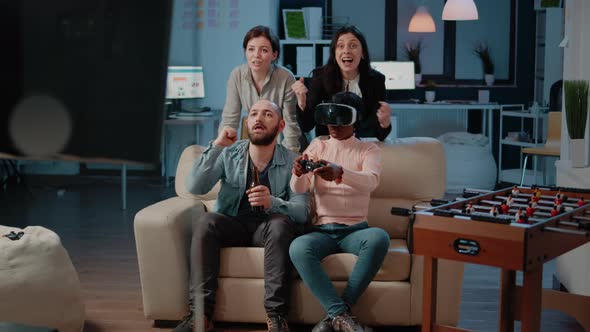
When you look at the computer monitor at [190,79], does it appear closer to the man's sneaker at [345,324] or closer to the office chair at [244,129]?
the man's sneaker at [345,324]

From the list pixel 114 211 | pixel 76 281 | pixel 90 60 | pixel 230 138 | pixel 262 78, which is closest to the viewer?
pixel 90 60

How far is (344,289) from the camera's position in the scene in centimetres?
295

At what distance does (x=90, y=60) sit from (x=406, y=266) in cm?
264

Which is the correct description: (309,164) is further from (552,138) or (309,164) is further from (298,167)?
(552,138)

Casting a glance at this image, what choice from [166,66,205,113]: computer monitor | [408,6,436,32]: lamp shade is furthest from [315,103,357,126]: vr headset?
[408,6,436,32]: lamp shade

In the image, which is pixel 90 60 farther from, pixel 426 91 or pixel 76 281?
pixel 426 91

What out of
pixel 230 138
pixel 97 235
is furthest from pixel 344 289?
pixel 97 235

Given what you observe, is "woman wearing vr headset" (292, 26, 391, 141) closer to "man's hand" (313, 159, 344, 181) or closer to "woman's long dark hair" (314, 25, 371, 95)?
"woman's long dark hair" (314, 25, 371, 95)

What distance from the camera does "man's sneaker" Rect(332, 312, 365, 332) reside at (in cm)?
279

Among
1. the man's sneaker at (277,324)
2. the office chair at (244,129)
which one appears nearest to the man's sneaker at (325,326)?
the man's sneaker at (277,324)

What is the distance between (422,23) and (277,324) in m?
5.06

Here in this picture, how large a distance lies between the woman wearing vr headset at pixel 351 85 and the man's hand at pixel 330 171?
522 millimetres

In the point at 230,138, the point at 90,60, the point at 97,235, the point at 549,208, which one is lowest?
the point at 97,235

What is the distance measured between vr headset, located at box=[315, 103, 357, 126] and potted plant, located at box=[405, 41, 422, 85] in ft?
15.3
